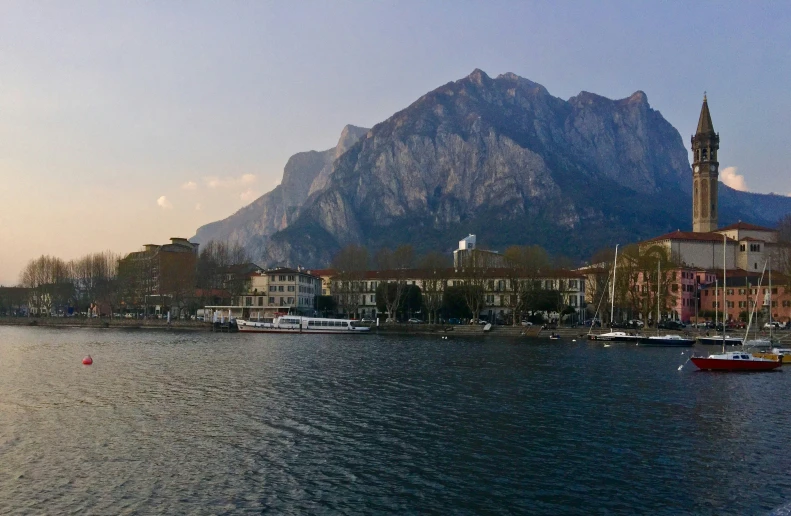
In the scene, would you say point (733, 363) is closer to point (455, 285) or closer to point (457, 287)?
point (457, 287)

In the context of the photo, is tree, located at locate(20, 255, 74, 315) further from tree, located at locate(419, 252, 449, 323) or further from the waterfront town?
tree, located at locate(419, 252, 449, 323)

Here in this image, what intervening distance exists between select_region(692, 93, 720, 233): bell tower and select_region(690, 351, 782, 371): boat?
139008 millimetres

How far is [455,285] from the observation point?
13662cm

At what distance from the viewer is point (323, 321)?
118m

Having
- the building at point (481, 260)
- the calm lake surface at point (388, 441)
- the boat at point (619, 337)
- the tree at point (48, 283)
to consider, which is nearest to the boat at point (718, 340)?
the boat at point (619, 337)

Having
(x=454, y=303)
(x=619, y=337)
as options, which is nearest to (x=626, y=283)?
(x=619, y=337)

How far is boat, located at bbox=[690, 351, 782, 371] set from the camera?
2277 inches

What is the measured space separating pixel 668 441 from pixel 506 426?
739cm

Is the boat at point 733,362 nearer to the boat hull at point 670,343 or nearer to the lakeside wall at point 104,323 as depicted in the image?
the boat hull at point 670,343

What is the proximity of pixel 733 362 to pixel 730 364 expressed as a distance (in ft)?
1.13

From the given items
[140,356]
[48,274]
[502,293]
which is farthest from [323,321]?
[48,274]

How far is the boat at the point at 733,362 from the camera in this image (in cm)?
5784

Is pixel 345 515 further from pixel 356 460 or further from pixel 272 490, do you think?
pixel 356 460

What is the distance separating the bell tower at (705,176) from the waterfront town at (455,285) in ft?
63.1
